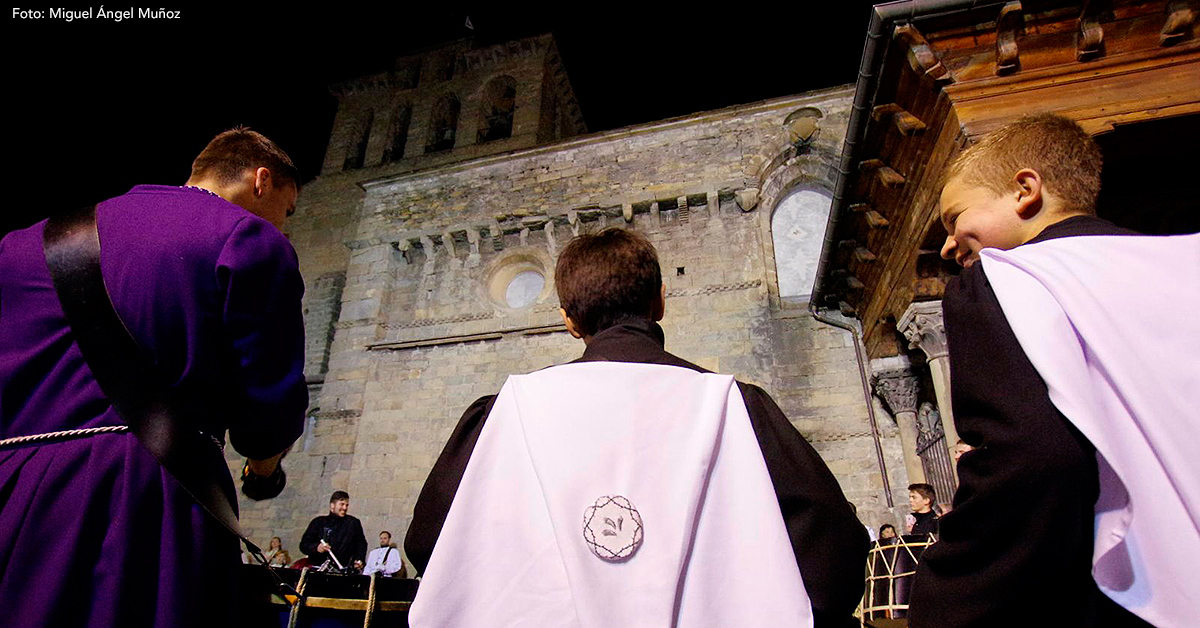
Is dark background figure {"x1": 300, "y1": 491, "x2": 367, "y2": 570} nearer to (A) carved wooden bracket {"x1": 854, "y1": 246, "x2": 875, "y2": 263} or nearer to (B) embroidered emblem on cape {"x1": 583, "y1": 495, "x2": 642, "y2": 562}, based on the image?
(B) embroidered emblem on cape {"x1": 583, "y1": 495, "x2": 642, "y2": 562}

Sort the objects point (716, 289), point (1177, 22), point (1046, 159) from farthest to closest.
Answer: point (716, 289) < point (1177, 22) < point (1046, 159)

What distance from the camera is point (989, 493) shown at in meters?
1.04

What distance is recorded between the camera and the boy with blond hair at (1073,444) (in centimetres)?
96

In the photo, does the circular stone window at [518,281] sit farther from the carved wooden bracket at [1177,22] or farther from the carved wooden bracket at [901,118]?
the carved wooden bracket at [1177,22]

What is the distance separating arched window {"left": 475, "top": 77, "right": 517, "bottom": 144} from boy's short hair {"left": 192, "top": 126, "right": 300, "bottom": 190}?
652 inches

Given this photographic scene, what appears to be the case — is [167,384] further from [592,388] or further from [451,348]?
[451,348]

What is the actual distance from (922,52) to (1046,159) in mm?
3475

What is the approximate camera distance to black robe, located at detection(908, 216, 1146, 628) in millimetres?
1000

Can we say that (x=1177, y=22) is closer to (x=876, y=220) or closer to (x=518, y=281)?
(x=876, y=220)

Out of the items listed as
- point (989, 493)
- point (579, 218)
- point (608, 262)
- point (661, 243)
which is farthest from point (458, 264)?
point (989, 493)

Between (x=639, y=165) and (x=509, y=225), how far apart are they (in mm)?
3212

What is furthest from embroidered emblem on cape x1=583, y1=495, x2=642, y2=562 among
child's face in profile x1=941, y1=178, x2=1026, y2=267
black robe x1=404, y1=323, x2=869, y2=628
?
child's face in profile x1=941, y1=178, x2=1026, y2=267

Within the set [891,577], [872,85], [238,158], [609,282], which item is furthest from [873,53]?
[238,158]

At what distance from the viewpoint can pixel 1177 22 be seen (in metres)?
3.78
